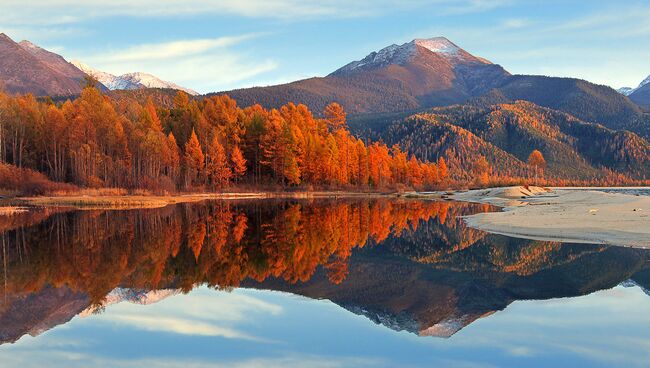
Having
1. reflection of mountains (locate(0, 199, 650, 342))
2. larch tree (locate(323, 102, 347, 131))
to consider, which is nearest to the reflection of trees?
reflection of mountains (locate(0, 199, 650, 342))

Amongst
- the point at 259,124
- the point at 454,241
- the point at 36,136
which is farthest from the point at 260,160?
the point at 454,241

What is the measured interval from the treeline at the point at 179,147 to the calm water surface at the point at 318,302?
52532 millimetres

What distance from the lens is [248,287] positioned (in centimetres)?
1956

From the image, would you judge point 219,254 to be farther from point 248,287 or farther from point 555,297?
point 555,297

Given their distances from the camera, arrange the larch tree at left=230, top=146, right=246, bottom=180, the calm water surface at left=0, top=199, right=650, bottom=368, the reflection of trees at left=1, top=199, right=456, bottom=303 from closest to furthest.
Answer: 1. the calm water surface at left=0, top=199, right=650, bottom=368
2. the reflection of trees at left=1, top=199, right=456, bottom=303
3. the larch tree at left=230, top=146, right=246, bottom=180

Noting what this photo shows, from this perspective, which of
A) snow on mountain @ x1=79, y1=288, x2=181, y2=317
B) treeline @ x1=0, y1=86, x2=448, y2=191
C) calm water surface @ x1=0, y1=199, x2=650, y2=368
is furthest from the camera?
treeline @ x1=0, y1=86, x2=448, y2=191

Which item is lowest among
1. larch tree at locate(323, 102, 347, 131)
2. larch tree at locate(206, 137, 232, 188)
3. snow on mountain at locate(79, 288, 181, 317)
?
snow on mountain at locate(79, 288, 181, 317)

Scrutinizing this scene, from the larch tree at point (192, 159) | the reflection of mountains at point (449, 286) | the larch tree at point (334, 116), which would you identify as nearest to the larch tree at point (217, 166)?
the larch tree at point (192, 159)

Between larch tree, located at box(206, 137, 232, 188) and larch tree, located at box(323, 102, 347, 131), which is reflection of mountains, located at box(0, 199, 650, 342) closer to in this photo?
larch tree, located at box(206, 137, 232, 188)

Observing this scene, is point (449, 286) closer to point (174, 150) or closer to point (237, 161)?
point (174, 150)

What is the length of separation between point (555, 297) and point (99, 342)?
14.1 meters

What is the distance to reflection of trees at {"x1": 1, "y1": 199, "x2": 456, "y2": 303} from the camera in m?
20.8

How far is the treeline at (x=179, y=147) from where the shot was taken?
268 ft

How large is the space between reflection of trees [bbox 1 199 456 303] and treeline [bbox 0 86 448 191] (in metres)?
38.5
